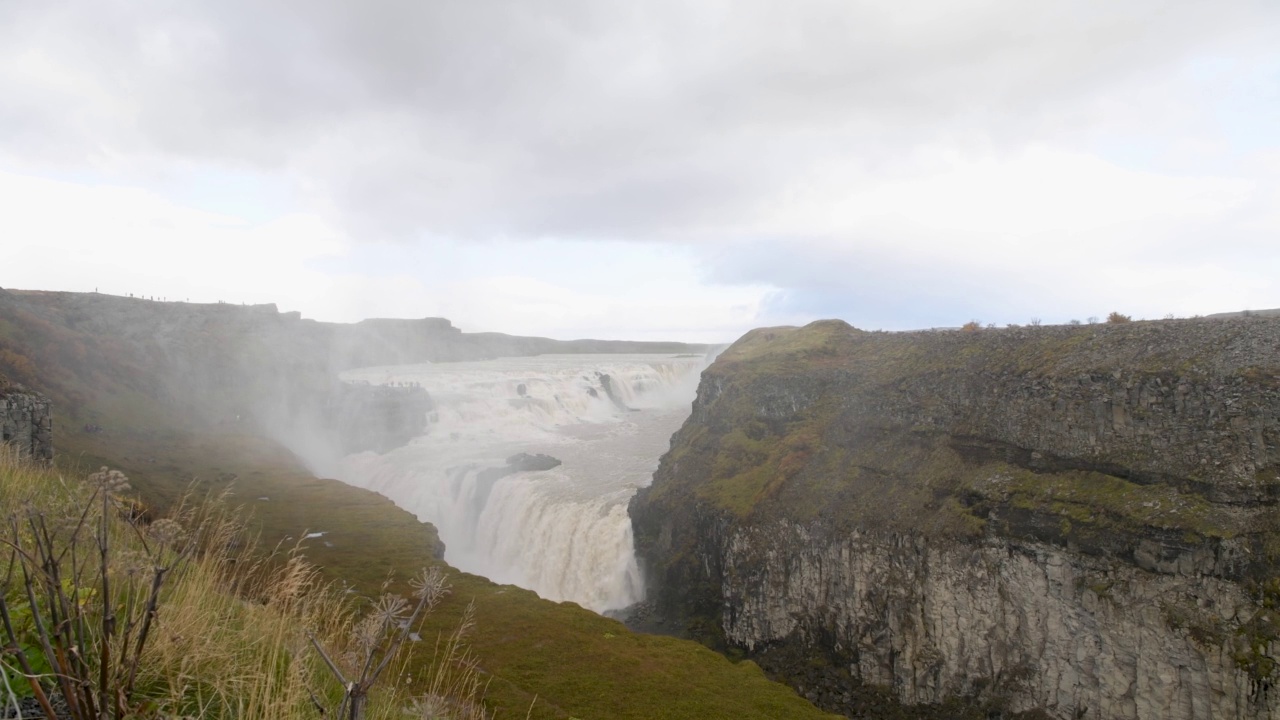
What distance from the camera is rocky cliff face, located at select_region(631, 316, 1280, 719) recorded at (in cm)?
1625

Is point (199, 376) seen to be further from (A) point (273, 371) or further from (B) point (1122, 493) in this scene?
(B) point (1122, 493)

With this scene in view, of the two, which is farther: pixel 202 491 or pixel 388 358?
pixel 388 358

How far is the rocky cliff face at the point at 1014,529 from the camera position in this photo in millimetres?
16250

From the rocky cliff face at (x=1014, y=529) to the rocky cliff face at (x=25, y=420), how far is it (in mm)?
22984

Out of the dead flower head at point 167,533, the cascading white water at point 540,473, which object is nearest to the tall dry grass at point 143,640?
the dead flower head at point 167,533

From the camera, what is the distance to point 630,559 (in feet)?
100

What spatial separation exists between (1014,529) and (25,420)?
32113 millimetres

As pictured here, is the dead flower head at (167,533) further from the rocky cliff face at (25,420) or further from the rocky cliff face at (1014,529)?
the rocky cliff face at (25,420)

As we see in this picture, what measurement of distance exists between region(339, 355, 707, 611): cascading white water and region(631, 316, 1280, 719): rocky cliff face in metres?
2.81

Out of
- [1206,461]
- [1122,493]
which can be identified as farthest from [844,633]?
[1206,461]

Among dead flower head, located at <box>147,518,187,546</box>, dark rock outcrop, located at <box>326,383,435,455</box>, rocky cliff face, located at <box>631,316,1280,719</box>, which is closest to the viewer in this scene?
dead flower head, located at <box>147,518,187,546</box>

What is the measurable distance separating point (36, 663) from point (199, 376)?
74.7 metres

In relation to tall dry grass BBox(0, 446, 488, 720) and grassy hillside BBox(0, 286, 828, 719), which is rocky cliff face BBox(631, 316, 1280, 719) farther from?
tall dry grass BBox(0, 446, 488, 720)

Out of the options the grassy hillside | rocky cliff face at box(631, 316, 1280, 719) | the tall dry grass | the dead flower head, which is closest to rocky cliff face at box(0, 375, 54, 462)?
the grassy hillside
